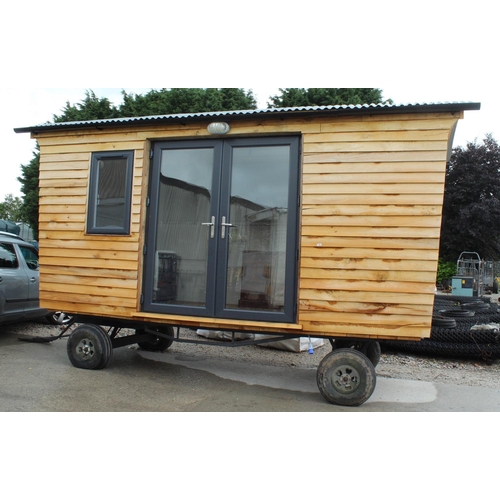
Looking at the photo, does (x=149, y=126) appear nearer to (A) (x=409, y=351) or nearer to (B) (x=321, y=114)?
(B) (x=321, y=114)

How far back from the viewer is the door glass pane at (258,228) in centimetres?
479

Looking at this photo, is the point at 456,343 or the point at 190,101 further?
the point at 190,101

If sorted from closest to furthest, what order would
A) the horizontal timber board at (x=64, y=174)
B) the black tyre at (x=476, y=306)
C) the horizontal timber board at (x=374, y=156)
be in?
the horizontal timber board at (x=374, y=156), the horizontal timber board at (x=64, y=174), the black tyre at (x=476, y=306)

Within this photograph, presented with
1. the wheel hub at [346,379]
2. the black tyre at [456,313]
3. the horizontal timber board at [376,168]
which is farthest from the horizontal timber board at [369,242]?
the black tyre at [456,313]

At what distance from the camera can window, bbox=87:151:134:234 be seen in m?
5.29

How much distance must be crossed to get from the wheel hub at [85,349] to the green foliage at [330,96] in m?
15.7

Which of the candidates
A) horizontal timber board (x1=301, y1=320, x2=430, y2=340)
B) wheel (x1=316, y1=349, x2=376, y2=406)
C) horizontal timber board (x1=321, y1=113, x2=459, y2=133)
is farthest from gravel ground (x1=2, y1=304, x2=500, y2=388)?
horizontal timber board (x1=321, y1=113, x2=459, y2=133)

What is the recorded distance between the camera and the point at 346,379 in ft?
14.5

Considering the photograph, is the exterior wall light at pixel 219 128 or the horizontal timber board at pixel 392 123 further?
the exterior wall light at pixel 219 128

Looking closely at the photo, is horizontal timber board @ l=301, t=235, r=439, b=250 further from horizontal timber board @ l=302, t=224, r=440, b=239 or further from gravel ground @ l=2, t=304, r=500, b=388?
gravel ground @ l=2, t=304, r=500, b=388

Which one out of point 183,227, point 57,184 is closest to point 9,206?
point 57,184

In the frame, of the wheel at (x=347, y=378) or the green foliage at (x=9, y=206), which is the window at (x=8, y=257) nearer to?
the wheel at (x=347, y=378)

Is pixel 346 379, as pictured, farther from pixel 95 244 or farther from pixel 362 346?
pixel 95 244

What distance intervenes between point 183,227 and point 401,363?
3.77 m
